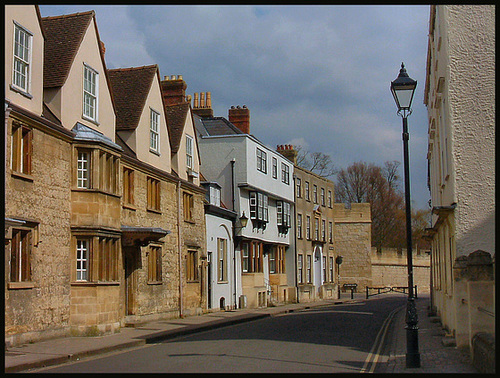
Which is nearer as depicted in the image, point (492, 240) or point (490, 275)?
point (490, 275)

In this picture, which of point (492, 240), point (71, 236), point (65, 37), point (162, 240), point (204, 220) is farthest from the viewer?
point (204, 220)

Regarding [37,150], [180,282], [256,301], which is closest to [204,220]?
[180,282]

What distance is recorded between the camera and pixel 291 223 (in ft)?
157

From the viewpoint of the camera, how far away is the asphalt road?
12922 mm

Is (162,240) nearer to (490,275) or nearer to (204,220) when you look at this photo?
(204,220)

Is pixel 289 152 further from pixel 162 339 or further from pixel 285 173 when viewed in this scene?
pixel 162 339

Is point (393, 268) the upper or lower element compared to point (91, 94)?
lower

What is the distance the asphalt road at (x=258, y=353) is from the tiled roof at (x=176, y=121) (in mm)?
9942

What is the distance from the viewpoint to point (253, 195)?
39.2 meters

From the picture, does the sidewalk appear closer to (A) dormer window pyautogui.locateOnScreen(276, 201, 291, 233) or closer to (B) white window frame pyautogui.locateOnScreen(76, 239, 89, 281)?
(B) white window frame pyautogui.locateOnScreen(76, 239, 89, 281)

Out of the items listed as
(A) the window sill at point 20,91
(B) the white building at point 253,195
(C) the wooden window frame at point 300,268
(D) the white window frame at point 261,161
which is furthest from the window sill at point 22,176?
(C) the wooden window frame at point 300,268

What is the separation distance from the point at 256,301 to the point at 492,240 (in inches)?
958

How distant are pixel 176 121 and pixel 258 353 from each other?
1772cm

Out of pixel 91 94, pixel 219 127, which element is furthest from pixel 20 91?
pixel 219 127
